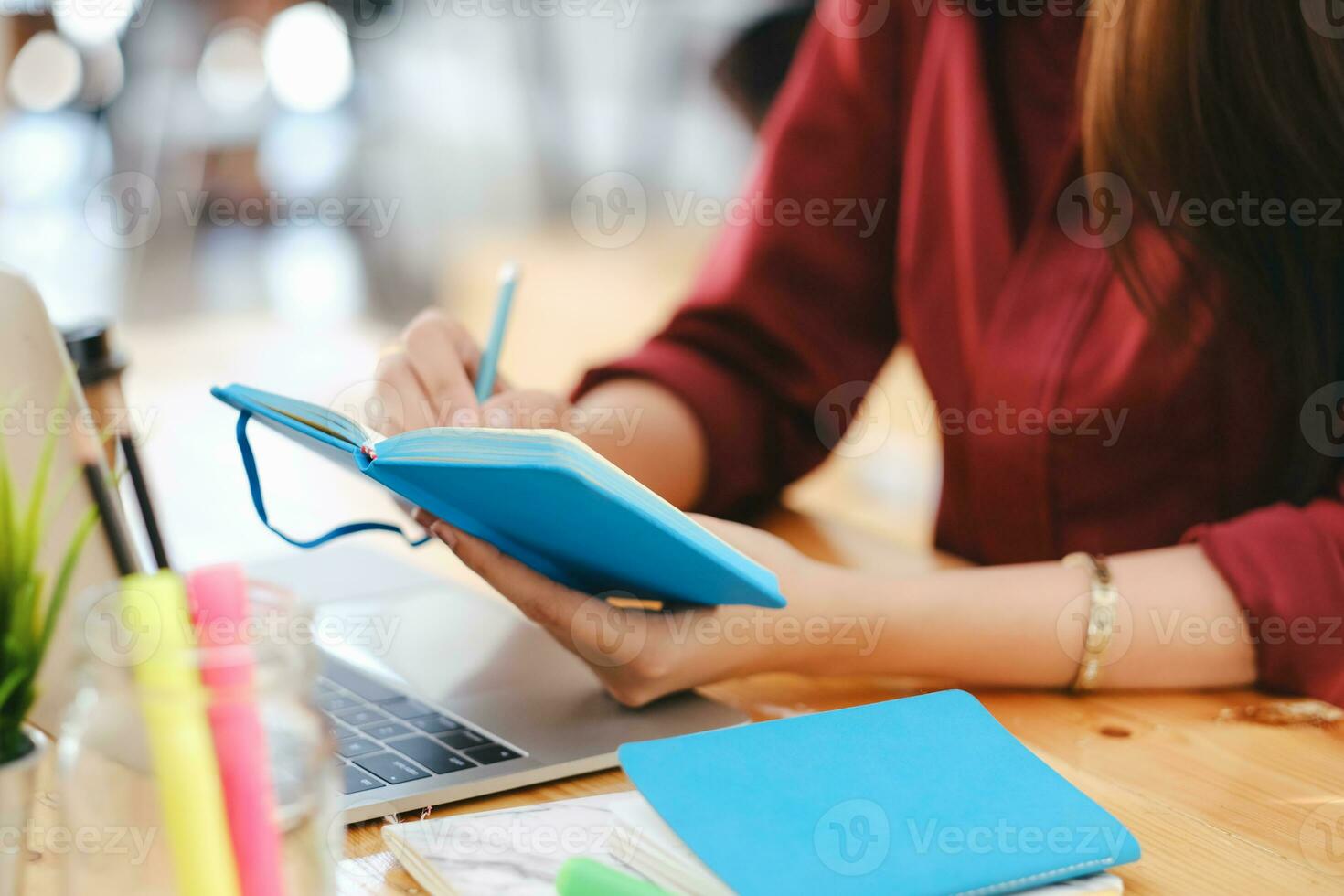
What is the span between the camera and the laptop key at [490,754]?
565 mm

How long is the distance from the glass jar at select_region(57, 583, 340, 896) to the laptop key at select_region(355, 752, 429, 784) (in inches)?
7.6

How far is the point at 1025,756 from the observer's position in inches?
20.7

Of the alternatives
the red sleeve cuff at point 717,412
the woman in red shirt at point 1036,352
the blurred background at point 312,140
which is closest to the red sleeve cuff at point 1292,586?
the woman in red shirt at point 1036,352

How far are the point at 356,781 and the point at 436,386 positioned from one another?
0.83 ft

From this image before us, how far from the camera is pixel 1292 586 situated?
709mm

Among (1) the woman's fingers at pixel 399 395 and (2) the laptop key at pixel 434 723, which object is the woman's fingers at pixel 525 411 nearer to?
(1) the woman's fingers at pixel 399 395

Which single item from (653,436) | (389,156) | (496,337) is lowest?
(653,436)

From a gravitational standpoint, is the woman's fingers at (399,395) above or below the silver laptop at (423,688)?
above

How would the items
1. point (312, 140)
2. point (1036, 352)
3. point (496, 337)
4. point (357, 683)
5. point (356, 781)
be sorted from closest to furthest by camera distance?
point (356, 781), point (357, 683), point (496, 337), point (1036, 352), point (312, 140)

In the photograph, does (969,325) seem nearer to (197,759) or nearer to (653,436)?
(653,436)

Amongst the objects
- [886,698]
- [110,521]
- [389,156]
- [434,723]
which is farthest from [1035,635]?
[389,156]

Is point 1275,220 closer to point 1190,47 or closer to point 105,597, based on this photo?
point 1190,47

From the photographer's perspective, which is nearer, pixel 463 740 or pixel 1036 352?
pixel 463 740

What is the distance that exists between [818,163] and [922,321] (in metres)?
0.17
